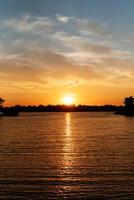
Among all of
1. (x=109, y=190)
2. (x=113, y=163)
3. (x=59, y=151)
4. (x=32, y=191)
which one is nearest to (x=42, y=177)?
→ (x=32, y=191)

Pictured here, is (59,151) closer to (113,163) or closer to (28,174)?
(113,163)

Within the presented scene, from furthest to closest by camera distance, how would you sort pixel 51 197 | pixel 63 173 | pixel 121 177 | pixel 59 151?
pixel 59 151
pixel 63 173
pixel 121 177
pixel 51 197

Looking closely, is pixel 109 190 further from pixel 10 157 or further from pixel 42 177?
pixel 10 157

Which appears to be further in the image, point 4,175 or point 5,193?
point 4,175

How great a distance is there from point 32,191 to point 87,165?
15.5 metres

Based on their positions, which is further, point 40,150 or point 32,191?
point 40,150

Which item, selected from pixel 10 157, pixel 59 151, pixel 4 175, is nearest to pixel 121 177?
pixel 4 175

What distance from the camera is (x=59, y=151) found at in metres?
65.3

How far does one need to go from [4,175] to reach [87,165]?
40.0 feet

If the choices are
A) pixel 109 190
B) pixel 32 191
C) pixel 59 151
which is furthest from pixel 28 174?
pixel 59 151

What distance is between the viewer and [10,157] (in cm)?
5575

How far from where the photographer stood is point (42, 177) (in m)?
40.6

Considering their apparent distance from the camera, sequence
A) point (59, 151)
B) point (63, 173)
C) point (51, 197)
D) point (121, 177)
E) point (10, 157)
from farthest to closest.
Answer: point (59, 151) → point (10, 157) → point (63, 173) → point (121, 177) → point (51, 197)

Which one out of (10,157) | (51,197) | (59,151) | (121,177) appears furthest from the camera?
(59,151)
